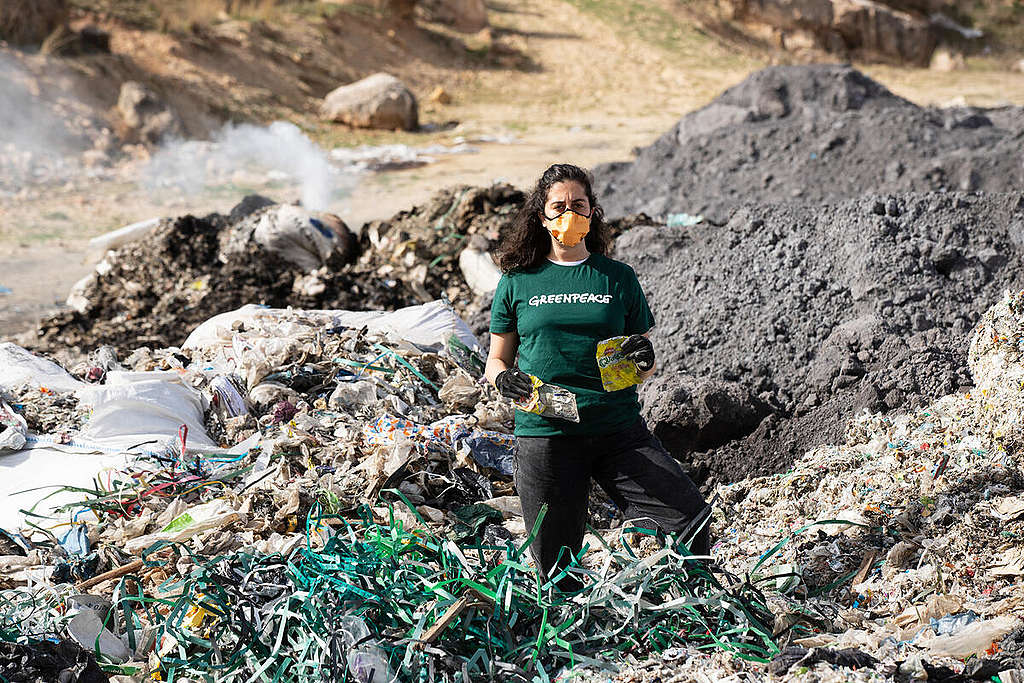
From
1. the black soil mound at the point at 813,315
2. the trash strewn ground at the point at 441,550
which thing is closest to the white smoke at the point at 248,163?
the black soil mound at the point at 813,315

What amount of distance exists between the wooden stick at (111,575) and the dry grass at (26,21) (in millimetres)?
13539

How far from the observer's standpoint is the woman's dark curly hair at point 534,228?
8.34 feet

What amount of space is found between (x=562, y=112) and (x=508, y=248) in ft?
46.4

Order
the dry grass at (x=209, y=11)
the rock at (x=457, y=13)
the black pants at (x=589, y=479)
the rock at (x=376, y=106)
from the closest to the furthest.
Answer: the black pants at (x=589, y=479), the rock at (x=376, y=106), the dry grass at (x=209, y=11), the rock at (x=457, y=13)

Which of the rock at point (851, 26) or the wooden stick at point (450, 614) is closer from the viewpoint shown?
the wooden stick at point (450, 614)

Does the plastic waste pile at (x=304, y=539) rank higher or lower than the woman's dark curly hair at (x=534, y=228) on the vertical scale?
→ lower

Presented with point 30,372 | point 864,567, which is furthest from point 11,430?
point 864,567

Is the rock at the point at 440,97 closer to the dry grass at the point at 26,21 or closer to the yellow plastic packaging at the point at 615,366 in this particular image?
the dry grass at the point at 26,21

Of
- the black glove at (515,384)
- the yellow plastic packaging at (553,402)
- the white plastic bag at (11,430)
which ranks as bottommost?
the white plastic bag at (11,430)

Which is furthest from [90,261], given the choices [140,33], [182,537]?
[140,33]

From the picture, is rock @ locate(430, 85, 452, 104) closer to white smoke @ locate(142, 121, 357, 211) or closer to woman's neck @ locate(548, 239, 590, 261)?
white smoke @ locate(142, 121, 357, 211)

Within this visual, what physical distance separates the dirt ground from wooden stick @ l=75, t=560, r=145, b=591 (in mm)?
5069

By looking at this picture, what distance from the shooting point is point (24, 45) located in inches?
545

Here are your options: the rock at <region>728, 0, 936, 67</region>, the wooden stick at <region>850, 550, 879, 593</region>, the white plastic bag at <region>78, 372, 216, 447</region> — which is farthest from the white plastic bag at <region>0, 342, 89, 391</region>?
the rock at <region>728, 0, 936, 67</region>
